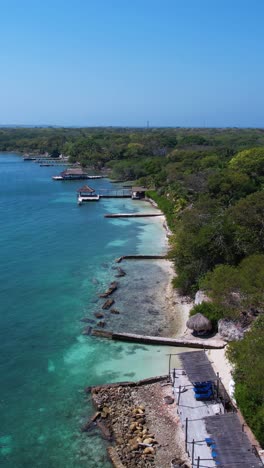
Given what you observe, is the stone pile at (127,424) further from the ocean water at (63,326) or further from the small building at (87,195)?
the small building at (87,195)

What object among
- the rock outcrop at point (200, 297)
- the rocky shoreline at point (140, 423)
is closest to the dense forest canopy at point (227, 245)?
the rock outcrop at point (200, 297)

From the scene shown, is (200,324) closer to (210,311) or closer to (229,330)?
(210,311)

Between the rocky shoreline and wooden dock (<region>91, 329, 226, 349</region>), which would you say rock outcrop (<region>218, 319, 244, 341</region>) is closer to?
wooden dock (<region>91, 329, 226, 349</region>)

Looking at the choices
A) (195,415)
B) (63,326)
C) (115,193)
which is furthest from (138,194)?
(195,415)

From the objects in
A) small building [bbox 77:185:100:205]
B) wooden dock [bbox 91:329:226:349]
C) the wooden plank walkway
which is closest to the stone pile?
the wooden plank walkway

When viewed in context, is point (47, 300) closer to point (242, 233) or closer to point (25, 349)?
point (25, 349)

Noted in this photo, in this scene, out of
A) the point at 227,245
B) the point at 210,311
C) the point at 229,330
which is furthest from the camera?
the point at 227,245
